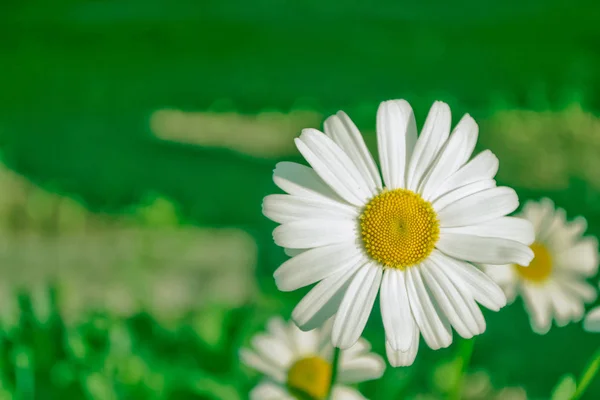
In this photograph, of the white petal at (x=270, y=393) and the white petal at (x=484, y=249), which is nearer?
the white petal at (x=484, y=249)

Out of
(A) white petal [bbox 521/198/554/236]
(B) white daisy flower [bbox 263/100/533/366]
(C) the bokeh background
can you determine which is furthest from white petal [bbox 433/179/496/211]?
(C) the bokeh background

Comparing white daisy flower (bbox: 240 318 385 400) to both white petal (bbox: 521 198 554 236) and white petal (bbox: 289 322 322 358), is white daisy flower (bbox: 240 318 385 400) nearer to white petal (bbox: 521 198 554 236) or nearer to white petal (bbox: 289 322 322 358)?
white petal (bbox: 289 322 322 358)

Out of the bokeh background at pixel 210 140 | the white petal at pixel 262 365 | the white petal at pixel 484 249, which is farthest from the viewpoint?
the bokeh background at pixel 210 140

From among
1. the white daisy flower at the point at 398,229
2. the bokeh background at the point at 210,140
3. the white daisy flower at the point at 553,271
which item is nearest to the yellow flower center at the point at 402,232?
the white daisy flower at the point at 398,229

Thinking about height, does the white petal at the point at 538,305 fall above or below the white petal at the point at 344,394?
above

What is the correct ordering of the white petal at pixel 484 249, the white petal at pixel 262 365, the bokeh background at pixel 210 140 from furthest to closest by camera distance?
1. the bokeh background at pixel 210 140
2. the white petal at pixel 262 365
3. the white petal at pixel 484 249

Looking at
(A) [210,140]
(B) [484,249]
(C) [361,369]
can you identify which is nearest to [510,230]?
(B) [484,249]

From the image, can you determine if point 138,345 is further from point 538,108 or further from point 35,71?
point 538,108

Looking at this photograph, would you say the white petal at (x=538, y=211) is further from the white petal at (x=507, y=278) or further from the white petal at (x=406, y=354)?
the white petal at (x=406, y=354)
